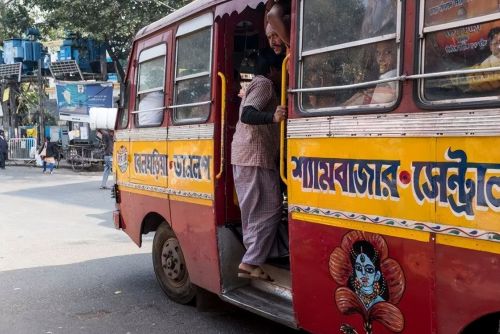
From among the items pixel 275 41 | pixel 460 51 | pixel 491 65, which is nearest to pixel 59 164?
pixel 275 41

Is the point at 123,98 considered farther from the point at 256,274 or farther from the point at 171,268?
the point at 256,274

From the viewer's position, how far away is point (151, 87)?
5.20m

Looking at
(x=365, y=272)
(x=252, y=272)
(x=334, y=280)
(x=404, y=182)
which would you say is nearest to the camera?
(x=404, y=182)

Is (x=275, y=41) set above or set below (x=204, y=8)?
below

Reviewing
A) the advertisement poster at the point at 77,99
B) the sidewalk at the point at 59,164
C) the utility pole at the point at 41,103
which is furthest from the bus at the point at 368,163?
the utility pole at the point at 41,103

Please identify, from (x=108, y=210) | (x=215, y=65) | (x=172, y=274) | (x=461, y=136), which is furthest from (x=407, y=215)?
(x=108, y=210)

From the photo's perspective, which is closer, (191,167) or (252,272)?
(252,272)

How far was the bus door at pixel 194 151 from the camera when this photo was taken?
13.9 ft

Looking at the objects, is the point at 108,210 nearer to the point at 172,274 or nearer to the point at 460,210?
the point at 172,274

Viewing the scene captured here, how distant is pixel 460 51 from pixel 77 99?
21207mm

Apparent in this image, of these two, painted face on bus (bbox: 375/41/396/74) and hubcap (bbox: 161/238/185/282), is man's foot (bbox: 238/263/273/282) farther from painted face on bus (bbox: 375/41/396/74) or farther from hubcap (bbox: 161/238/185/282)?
painted face on bus (bbox: 375/41/396/74)

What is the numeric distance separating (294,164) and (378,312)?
3.17ft

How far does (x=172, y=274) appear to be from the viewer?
5148 millimetres

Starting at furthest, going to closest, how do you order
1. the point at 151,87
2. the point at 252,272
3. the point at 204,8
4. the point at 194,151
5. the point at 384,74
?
1. the point at 151,87
2. the point at 194,151
3. the point at 204,8
4. the point at 252,272
5. the point at 384,74
